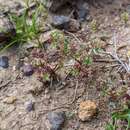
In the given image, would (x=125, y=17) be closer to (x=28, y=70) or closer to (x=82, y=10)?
(x=82, y=10)

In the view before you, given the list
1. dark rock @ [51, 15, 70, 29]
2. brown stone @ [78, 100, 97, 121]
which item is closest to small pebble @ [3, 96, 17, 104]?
brown stone @ [78, 100, 97, 121]

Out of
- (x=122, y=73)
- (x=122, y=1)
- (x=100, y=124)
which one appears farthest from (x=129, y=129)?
(x=122, y=1)

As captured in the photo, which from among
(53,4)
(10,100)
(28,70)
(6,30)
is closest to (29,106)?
(10,100)

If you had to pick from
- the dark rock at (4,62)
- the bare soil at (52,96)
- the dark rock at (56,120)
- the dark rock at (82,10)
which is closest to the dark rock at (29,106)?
the bare soil at (52,96)

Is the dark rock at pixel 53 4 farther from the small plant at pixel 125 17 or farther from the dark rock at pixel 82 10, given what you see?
the small plant at pixel 125 17

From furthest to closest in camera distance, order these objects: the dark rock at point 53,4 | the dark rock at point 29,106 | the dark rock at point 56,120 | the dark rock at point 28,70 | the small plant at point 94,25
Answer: the dark rock at point 53,4 < the small plant at point 94,25 < the dark rock at point 28,70 < the dark rock at point 29,106 < the dark rock at point 56,120

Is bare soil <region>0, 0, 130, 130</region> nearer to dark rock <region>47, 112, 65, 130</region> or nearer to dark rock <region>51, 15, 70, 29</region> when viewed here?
dark rock <region>47, 112, 65, 130</region>
